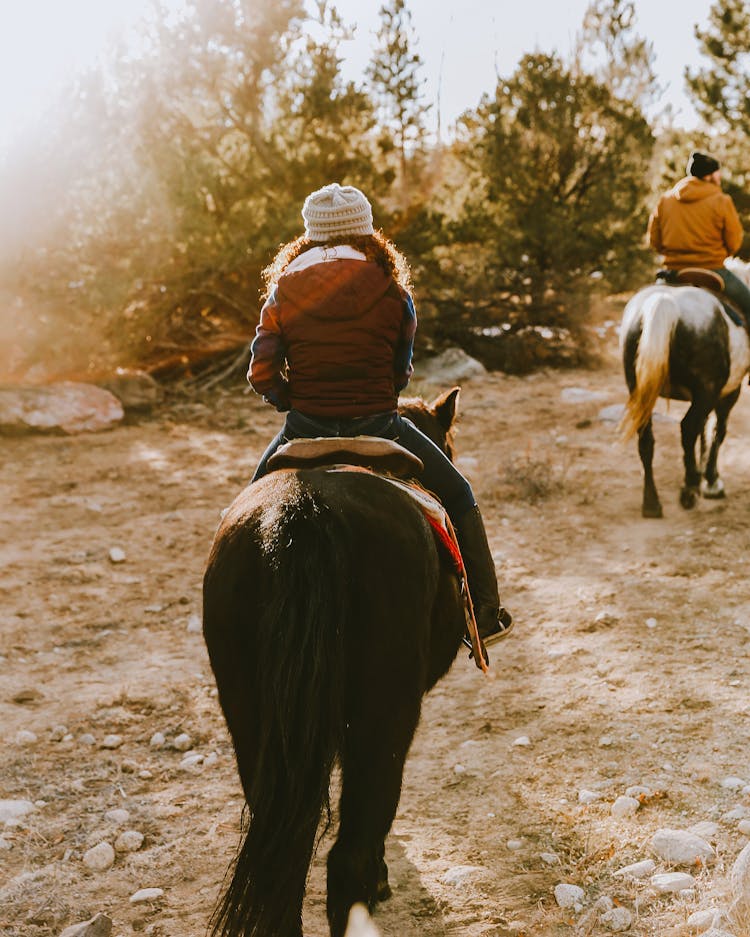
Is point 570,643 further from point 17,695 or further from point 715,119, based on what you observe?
point 715,119

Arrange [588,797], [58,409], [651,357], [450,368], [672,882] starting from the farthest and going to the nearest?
[450,368] → [58,409] → [651,357] → [588,797] → [672,882]

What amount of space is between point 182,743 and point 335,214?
2.54 metres

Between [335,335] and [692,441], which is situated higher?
[335,335]

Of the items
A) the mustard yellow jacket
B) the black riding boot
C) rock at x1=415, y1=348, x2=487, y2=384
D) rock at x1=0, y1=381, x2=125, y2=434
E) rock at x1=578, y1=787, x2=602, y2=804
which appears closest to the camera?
the black riding boot

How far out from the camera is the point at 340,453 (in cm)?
258

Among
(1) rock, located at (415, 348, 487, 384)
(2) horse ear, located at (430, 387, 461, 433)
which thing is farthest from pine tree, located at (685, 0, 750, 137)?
(2) horse ear, located at (430, 387, 461, 433)

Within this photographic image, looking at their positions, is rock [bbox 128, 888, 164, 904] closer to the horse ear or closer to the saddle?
the horse ear

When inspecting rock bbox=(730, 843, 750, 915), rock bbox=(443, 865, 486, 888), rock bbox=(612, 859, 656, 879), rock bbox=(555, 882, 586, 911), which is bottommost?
rock bbox=(443, 865, 486, 888)

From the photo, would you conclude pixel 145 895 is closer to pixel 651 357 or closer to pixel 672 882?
pixel 672 882

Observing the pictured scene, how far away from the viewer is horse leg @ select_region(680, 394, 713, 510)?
6852 millimetres

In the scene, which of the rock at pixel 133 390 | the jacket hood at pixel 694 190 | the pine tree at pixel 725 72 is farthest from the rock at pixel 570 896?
the pine tree at pixel 725 72

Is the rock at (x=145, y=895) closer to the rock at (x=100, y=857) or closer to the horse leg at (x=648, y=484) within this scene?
the rock at (x=100, y=857)

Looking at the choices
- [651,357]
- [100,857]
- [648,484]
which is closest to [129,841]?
[100,857]

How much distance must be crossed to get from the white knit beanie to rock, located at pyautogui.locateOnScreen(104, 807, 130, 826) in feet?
7.70
